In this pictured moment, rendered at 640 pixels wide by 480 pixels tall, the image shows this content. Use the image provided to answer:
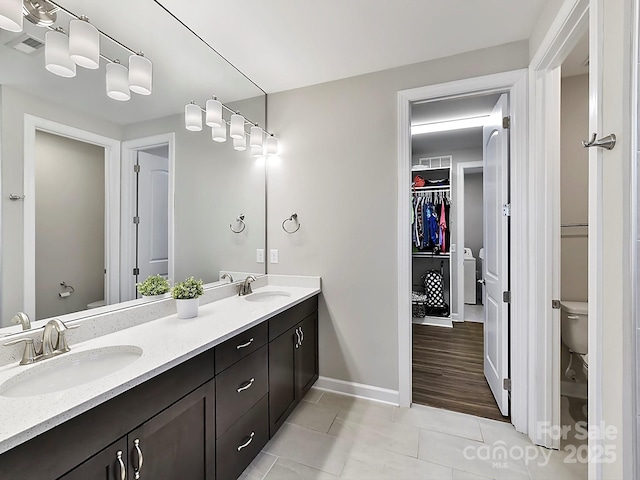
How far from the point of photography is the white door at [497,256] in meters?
2.01

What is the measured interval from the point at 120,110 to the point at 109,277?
2.85ft

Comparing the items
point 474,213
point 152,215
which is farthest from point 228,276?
point 474,213

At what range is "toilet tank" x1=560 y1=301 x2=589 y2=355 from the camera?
1.95m

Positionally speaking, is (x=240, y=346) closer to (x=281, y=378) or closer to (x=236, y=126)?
(x=281, y=378)

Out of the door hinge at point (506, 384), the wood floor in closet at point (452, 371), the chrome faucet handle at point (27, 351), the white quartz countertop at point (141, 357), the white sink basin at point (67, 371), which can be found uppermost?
the chrome faucet handle at point (27, 351)

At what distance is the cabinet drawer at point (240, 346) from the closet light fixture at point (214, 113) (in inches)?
56.3

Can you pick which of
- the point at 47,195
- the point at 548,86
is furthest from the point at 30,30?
the point at 548,86

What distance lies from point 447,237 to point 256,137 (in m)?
3.11

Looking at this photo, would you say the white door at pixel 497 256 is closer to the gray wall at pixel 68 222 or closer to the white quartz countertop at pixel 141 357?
the white quartz countertop at pixel 141 357

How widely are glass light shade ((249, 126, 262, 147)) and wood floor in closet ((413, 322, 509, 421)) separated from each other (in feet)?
8.10

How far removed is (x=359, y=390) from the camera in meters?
2.30

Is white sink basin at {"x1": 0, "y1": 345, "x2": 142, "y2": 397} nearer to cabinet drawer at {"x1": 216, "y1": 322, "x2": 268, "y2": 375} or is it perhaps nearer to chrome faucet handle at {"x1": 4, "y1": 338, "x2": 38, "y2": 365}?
chrome faucet handle at {"x1": 4, "y1": 338, "x2": 38, "y2": 365}

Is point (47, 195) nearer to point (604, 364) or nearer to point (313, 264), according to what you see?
point (313, 264)

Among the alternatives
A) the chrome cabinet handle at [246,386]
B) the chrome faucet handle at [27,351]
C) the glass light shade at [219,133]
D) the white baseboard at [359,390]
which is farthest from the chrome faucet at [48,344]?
the white baseboard at [359,390]
